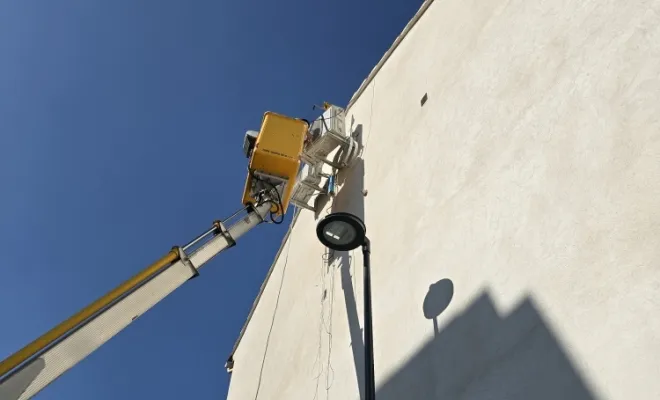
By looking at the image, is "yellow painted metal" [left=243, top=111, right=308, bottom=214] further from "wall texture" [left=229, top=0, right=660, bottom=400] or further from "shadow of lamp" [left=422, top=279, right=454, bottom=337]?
"shadow of lamp" [left=422, top=279, right=454, bottom=337]

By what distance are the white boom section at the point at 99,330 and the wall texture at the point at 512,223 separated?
193cm

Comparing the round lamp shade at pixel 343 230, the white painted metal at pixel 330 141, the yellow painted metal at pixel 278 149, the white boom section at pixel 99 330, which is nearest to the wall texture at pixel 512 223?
the round lamp shade at pixel 343 230

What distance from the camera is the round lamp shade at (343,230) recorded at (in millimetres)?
5141

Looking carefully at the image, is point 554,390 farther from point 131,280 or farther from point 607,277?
point 131,280

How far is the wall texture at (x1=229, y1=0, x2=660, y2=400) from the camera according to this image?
11.1 ft

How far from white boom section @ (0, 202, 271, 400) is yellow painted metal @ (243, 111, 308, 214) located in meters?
1.43

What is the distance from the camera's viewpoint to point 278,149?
8602mm

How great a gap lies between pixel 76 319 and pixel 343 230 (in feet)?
10.2

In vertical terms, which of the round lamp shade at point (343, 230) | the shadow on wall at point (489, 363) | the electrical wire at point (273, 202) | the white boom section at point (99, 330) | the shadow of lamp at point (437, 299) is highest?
the electrical wire at point (273, 202)

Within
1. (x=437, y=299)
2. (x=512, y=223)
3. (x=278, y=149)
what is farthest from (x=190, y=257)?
(x=512, y=223)

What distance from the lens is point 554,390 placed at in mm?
3359

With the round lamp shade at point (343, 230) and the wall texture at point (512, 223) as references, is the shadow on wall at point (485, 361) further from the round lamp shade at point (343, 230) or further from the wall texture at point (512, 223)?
the round lamp shade at point (343, 230)

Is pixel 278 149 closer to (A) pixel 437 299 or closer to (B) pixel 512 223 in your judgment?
(A) pixel 437 299

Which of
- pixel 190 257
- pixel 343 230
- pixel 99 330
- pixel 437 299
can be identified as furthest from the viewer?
pixel 190 257
